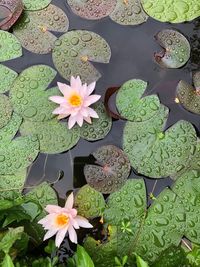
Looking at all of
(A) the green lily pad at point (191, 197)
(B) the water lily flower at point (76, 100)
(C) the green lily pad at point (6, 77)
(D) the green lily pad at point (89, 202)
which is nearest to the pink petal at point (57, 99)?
(B) the water lily flower at point (76, 100)

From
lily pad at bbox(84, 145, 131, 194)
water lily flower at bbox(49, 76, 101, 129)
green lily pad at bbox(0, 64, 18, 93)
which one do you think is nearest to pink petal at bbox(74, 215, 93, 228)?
lily pad at bbox(84, 145, 131, 194)

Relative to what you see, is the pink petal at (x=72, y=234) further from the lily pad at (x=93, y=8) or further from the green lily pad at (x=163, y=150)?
the lily pad at (x=93, y=8)

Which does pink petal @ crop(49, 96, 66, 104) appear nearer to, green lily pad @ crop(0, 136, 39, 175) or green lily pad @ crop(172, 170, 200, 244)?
green lily pad @ crop(0, 136, 39, 175)

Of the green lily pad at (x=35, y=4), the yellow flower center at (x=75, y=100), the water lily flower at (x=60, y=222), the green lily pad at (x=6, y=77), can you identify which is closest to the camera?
the water lily flower at (x=60, y=222)

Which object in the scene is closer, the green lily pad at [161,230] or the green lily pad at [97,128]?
the green lily pad at [161,230]

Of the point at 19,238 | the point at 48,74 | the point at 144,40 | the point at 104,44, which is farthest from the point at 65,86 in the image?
the point at 19,238

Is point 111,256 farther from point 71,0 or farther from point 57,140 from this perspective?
point 71,0
